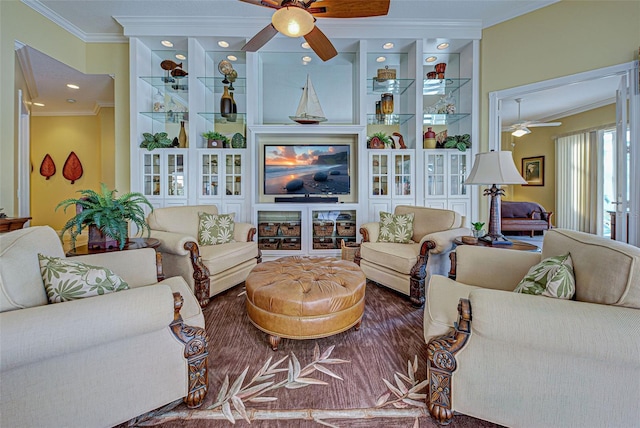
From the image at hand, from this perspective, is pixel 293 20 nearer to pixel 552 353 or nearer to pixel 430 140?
pixel 552 353

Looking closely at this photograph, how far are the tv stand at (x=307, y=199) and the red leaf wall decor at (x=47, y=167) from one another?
209 inches

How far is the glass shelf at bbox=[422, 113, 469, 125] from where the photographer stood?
4.01 m

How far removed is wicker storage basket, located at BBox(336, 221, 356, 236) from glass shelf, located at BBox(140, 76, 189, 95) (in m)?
3.02

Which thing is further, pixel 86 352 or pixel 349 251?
pixel 349 251

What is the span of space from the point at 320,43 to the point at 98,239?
8.32 feet

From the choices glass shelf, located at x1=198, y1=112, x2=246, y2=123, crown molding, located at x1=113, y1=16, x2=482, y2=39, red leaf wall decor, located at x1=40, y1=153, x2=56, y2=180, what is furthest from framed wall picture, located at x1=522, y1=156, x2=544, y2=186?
red leaf wall decor, located at x1=40, y1=153, x2=56, y2=180

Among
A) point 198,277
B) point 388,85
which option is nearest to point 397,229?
point 198,277

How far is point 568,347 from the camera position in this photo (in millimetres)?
971

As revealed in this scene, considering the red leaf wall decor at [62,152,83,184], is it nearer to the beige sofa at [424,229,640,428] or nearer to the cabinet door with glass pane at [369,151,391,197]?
the cabinet door with glass pane at [369,151,391,197]

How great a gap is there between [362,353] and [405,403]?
44 cm

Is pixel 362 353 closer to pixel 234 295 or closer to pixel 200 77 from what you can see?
pixel 234 295

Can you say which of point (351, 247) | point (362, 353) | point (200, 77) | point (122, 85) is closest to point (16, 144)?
point (122, 85)

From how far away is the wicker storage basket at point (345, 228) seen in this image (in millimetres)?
4039

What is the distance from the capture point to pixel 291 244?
400 centimetres
